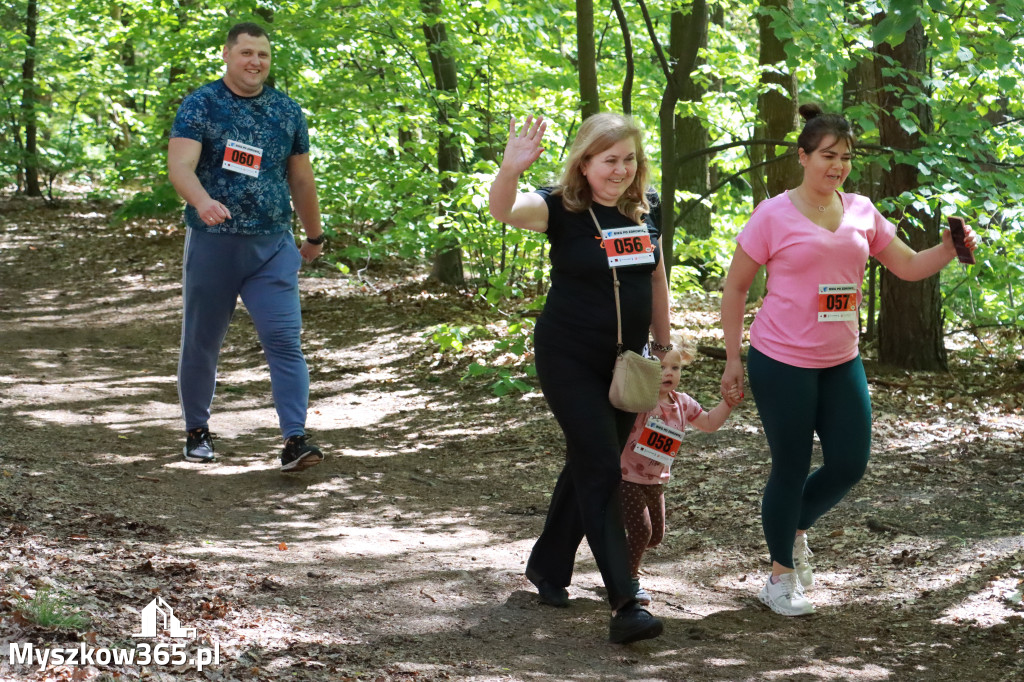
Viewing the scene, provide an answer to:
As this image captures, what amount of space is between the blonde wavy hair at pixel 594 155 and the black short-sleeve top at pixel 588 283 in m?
0.04

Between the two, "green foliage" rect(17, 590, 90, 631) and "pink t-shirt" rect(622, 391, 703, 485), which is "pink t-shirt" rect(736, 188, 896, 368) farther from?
"green foliage" rect(17, 590, 90, 631)

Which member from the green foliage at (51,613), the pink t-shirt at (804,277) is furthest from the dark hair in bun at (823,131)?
the green foliage at (51,613)

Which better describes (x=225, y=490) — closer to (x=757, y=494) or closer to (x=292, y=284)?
(x=292, y=284)

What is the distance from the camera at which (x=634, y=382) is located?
3.62 metres

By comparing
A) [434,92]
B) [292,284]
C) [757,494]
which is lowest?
[757,494]

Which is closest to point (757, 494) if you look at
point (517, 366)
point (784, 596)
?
point (784, 596)

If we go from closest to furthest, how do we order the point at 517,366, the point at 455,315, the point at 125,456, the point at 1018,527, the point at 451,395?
1. the point at 1018,527
2. the point at 125,456
3. the point at 451,395
4. the point at 517,366
5. the point at 455,315

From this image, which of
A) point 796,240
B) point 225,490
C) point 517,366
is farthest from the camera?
point 517,366

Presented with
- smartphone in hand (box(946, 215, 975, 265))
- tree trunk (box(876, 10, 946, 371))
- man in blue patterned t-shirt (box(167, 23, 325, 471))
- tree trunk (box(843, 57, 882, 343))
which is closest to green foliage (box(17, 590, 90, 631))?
man in blue patterned t-shirt (box(167, 23, 325, 471))

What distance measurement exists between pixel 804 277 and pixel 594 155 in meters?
0.94

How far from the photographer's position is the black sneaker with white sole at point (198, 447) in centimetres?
589

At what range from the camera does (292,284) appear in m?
5.61

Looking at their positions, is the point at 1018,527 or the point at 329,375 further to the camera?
the point at 329,375

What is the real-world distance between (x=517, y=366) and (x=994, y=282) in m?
4.27
